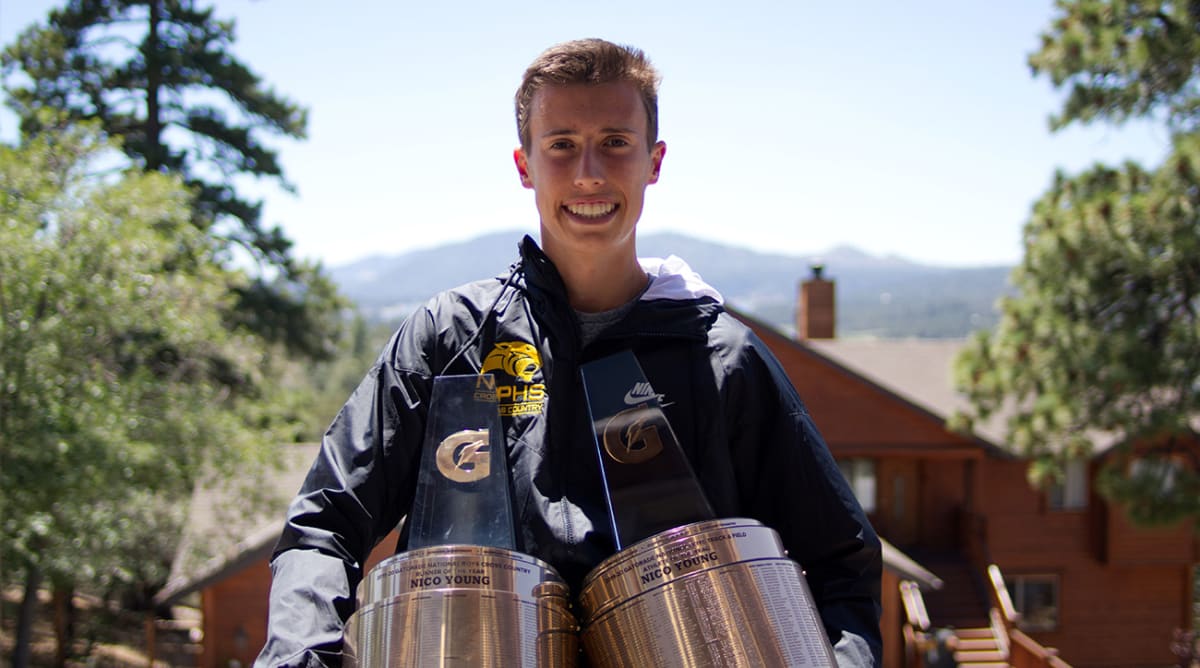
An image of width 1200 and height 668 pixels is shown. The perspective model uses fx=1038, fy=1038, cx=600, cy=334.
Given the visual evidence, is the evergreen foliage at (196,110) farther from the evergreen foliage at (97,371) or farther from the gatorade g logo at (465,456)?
the gatorade g logo at (465,456)

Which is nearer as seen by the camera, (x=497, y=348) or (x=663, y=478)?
(x=663, y=478)

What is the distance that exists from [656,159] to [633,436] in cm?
66

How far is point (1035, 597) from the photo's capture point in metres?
20.9

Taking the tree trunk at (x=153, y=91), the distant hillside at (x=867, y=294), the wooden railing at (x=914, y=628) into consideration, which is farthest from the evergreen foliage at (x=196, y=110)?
the distant hillside at (x=867, y=294)

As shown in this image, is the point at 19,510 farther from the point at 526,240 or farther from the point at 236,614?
the point at 526,240

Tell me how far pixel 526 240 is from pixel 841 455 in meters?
18.8

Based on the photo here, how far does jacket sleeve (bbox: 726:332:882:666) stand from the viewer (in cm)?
190

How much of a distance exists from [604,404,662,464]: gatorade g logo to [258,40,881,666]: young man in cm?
9

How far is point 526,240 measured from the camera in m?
2.21

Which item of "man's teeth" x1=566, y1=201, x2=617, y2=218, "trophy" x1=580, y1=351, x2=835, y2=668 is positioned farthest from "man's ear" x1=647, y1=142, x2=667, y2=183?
"trophy" x1=580, y1=351, x2=835, y2=668

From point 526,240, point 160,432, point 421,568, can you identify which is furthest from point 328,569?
point 160,432

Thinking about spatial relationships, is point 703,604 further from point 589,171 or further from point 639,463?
point 589,171

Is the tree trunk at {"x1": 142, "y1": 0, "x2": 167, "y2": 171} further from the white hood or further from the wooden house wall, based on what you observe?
the white hood

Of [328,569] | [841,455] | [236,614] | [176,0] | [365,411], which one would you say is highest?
[176,0]
